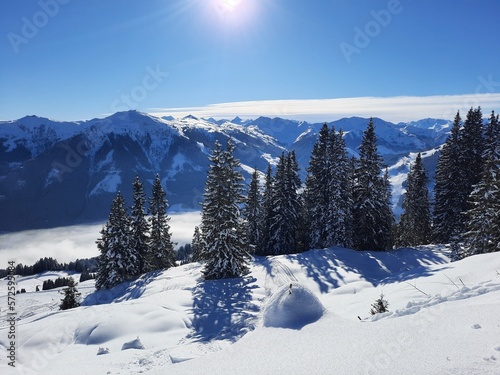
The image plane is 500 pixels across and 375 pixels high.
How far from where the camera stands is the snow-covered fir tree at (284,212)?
125ft

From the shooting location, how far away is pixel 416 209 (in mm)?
42562

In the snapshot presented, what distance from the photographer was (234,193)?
27.3m

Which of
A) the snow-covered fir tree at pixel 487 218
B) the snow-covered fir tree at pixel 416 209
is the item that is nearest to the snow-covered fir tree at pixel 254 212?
the snow-covered fir tree at pixel 416 209

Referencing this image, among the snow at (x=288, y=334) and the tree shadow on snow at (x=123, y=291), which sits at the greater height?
the snow at (x=288, y=334)

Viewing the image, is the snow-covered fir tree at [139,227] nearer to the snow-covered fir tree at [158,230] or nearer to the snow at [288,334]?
the snow-covered fir tree at [158,230]

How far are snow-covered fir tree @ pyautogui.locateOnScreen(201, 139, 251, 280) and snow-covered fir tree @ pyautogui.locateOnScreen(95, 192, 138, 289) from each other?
564 inches

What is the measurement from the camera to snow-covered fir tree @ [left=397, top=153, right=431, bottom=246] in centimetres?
4256

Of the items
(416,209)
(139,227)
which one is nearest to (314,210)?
(416,209)

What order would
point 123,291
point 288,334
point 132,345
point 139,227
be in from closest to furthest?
point 288,334 → point 132,345 → point 123,291 → point 139,227

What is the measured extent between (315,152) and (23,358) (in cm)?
3323

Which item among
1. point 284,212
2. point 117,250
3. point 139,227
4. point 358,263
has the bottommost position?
point 358,263

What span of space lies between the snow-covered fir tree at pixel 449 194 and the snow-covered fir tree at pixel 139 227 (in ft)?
113

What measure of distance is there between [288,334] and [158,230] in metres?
36.9

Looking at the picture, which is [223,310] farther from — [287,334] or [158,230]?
[158,230]
